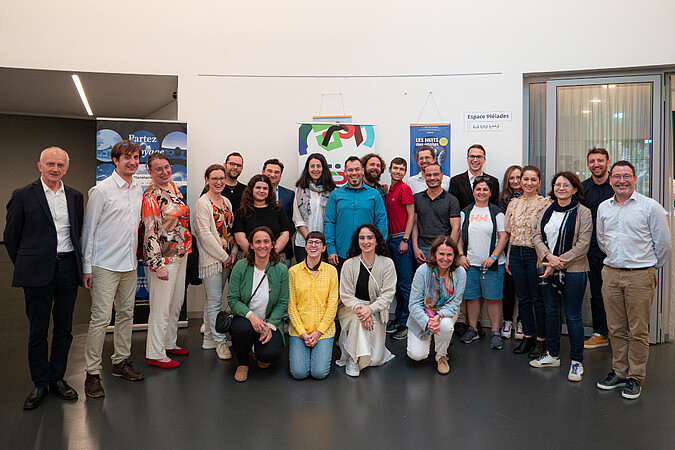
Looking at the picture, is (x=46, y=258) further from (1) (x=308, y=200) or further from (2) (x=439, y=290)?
(2) (x=439, y=290)

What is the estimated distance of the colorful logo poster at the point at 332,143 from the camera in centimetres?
533

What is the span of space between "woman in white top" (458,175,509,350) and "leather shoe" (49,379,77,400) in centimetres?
330

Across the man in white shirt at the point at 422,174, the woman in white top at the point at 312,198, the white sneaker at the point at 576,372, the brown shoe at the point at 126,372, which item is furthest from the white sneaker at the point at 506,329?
the brown shoe at the point at 126,372

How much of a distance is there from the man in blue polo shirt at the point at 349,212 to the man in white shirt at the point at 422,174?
77 centimetres

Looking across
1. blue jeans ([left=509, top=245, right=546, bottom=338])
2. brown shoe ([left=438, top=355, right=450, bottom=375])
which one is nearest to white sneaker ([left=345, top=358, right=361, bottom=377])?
brown shoe ([left=438, top=355, right=450, bottom=375])

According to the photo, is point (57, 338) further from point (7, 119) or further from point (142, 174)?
point (7, 119)

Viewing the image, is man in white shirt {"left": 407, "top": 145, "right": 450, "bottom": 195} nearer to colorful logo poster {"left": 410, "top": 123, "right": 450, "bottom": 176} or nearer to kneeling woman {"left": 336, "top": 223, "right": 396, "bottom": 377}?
colorful logo poster {"left": 410, "top": 123, "right": 450, "bottom": 176}

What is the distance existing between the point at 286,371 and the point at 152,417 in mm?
1119

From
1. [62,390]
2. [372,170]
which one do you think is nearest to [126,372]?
[62,390]

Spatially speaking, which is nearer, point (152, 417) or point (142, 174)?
point (152, 417)

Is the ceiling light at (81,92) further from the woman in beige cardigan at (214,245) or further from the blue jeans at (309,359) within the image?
the blue jeans at (309,359)

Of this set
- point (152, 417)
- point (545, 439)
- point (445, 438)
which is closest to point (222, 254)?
point (152, 417)

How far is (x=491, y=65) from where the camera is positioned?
534cm

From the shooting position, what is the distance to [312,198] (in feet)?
15.9
